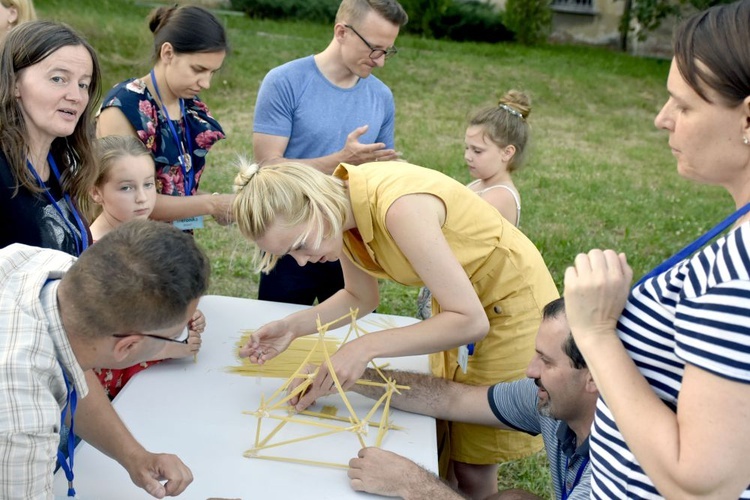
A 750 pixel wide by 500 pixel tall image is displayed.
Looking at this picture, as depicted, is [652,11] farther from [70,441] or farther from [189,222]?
[70,441]

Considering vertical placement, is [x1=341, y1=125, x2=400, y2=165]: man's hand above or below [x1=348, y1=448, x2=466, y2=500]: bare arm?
above

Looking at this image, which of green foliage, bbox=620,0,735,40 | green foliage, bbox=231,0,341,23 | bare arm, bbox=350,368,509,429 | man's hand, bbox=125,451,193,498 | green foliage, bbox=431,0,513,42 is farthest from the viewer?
green foliage, bbox=431,0,513,42

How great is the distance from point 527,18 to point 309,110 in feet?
49.4

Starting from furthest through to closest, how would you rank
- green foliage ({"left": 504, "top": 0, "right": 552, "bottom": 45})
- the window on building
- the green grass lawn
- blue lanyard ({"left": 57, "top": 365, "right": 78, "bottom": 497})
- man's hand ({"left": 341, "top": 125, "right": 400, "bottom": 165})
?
1. the window on building
2. green foliage ({"left": 504, "top": 0, "right": 552, "bottom": 45})
3. the green grass lawn
4. man's hand ({"left": 341, "top": 125, "right": 400, "bottom": 165})
5. blue lanyard ({"left": 57, "top": 365, "right": 78, "bottom": 497})

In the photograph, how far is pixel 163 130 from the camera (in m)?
2.96

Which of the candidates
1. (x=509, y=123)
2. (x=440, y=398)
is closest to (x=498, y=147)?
(x=509, y=123)

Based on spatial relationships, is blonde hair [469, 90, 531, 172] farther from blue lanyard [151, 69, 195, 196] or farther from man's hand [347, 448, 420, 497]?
man's hand [347, 448, 420, 497]

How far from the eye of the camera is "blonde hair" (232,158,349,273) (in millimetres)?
2086

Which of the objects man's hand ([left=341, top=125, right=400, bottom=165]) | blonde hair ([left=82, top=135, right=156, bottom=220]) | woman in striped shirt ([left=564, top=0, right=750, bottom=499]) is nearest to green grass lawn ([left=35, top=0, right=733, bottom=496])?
blonde hair ([left=82, top=135, right=156, bottom=220])

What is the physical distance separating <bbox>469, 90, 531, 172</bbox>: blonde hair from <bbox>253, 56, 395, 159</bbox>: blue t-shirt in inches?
20.6

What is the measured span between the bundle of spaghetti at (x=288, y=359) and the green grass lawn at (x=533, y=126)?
1139 millimetres

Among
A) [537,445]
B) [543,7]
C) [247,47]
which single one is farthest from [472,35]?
[537,445]

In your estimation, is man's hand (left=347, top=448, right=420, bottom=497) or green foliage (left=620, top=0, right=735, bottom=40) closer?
man's hand (left=347, top=448, right=420, bottom=497)

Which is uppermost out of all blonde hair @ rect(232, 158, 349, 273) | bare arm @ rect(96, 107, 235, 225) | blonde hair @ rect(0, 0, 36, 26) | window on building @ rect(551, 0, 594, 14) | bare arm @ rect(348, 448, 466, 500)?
window on building @ rect(551, 0, 594, 14)
